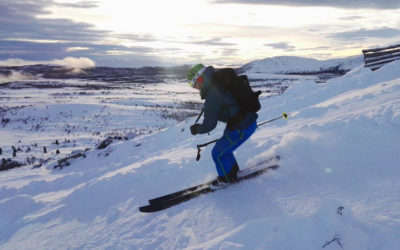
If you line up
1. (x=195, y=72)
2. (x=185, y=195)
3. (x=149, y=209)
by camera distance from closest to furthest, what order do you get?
(x=195, y=72)
(x=149, y=209)
(x=185, y=195)

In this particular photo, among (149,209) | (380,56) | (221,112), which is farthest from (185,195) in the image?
(380,56)

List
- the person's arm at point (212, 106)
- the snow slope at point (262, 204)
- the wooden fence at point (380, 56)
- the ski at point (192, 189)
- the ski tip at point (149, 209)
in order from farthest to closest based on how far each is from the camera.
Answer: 1. the wooden fence at point (380, 56)
2. the ski at point (192, 189)
3. the ski tip at point (149, 209)
4. the person's arm at point (212, 106)
5. the snow slope at point (262, 204)

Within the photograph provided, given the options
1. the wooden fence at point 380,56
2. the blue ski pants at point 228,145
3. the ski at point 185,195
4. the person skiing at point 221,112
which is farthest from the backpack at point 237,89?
the wooden fence at point 380,56

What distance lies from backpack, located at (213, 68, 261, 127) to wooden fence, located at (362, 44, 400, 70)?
1747cm

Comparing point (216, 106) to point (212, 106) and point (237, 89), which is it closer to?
point (212, 106)

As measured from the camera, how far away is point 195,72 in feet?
15.2

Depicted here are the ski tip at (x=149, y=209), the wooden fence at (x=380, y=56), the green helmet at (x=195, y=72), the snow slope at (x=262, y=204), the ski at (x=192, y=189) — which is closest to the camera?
the snow slope at (x=262, y=204)

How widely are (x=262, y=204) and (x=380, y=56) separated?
1944 cm

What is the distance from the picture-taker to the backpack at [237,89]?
14.1 ft

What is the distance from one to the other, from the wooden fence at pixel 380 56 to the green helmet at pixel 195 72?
1764cm

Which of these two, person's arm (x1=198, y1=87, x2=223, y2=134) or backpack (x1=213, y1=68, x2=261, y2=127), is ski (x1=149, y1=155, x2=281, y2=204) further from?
person's arm (x1=198, y1=87, x2=223, y2=134)

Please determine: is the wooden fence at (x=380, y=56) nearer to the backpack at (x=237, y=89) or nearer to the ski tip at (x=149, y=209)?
the backpack at (x=237, y=89)

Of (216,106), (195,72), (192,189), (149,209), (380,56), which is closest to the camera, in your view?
(216,106)

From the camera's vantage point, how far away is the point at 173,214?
4.52 meters
